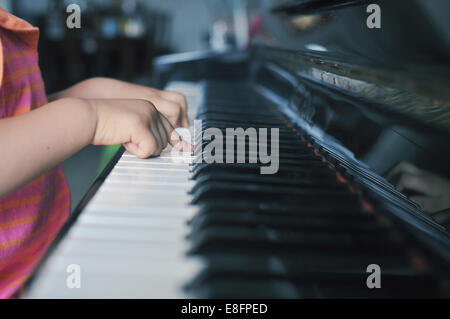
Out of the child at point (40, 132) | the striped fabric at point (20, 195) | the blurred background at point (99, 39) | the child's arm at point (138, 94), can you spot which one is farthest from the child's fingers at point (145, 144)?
the blurred background at point (99, 39)

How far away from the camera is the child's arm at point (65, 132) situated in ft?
1.77

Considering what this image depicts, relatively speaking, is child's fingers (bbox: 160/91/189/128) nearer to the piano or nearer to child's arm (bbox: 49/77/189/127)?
child's arm (bbox: 49/77/189/127)

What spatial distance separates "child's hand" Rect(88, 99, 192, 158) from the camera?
2.02 feet

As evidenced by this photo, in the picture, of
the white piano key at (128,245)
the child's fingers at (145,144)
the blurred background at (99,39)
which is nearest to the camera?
the white piano key at (128,245)

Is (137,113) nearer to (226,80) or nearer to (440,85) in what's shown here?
(440,85)

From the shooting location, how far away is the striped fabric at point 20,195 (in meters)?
0.75

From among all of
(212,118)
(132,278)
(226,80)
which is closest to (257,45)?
(226,80)

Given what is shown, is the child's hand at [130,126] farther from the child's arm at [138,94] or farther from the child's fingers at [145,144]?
the child's arm at [138,94]

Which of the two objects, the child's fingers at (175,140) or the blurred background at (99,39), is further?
the blurred background at (99,39)

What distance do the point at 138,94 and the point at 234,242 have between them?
61cm

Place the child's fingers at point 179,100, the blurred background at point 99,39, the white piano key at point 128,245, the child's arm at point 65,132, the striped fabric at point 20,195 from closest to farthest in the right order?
the white piano key at point 128,245 < the child's arm at point 65,132 < the striped fabric at point 20,195 < the child's fingers at point 179,100 < the blurred background at point 99,39

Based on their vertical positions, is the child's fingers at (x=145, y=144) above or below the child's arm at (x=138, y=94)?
below

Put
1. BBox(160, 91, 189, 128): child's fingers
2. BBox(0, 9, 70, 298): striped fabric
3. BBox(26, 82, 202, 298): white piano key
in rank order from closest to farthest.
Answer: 1. BBox(26, 82, 202, 298): white piano key
2. BBox(0, 9, 70, 298): striped fabric
3. BBox(160, 91, 189, 128): child's fingers

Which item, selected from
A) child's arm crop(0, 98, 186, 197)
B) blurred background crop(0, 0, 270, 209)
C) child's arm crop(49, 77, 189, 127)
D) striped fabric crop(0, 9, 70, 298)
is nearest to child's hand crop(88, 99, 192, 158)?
child's arm crop(0, 98, 186, 197)
